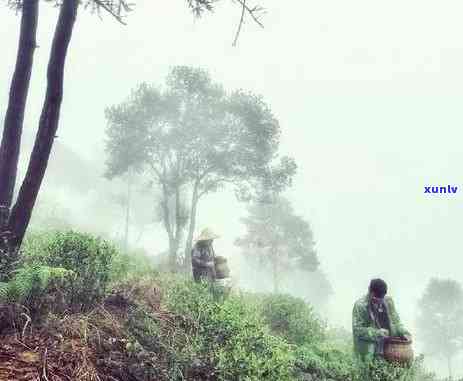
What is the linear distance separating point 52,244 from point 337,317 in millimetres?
76401

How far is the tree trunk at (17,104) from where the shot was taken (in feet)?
25.5

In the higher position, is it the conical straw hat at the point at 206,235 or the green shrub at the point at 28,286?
the conical straw hat at the point at 206,235

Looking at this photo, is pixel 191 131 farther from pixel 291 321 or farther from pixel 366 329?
pixel 366 329

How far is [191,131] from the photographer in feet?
85.6

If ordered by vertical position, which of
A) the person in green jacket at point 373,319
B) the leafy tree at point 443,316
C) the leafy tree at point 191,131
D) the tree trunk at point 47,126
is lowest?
the leafy tree at point 443,316

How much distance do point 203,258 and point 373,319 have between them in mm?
4580

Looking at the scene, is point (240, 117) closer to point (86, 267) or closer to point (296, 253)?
point (296, 253)

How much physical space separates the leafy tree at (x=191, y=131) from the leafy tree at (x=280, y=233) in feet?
48.1

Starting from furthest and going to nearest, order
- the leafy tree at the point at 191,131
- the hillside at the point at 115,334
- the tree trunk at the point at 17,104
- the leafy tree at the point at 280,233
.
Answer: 1. the leafy tree at the point at 280,233
2. the leafy tree at the point at 191,131
3. the tree trunk at the point at 17,104
4. the hillside at the point at 115,334

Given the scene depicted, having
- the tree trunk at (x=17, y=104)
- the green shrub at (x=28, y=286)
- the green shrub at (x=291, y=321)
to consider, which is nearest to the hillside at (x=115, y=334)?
the green shrub at (x=28, y=286)

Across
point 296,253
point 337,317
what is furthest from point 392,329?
point 337,317

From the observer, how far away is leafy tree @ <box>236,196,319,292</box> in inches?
1634

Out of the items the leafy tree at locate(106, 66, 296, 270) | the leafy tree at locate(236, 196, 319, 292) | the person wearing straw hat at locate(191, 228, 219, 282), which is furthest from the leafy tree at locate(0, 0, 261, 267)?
the leafy tree at locate(236, 196, 319, 292)

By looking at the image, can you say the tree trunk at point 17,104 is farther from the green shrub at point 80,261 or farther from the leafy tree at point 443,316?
the leafy tree at point 443,316
